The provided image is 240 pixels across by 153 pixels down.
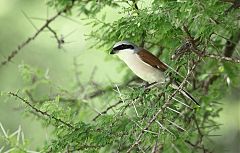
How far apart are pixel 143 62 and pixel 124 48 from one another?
0.22 metres

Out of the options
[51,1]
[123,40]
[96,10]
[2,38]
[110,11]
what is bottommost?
[123,40]

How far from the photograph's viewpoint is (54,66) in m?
7.38

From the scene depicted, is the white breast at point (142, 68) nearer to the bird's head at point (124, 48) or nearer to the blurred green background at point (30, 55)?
the bird's head at point (124, 48)

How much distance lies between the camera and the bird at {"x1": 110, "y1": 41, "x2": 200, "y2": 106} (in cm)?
314

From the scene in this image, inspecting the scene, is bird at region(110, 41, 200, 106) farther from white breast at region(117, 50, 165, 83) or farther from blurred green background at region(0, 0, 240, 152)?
blurred green background at region(0, 0, 240, 152)

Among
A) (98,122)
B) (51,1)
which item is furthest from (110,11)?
(98,122)

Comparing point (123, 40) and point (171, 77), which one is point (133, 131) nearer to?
point (171, 77)

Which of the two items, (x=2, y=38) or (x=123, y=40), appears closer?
(x=123, y=40)

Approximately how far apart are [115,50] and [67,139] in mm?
663

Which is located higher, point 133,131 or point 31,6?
point 31,6

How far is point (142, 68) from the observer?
3.31 metres

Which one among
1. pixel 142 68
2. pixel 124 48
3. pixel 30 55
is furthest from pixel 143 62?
pixel 30 55

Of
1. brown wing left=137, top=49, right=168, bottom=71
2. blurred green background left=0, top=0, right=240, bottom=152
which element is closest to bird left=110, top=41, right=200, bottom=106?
brown wing left=137, top=49, right=168, bottom=71

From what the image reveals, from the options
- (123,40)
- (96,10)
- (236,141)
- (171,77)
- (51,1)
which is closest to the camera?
(171,77)
